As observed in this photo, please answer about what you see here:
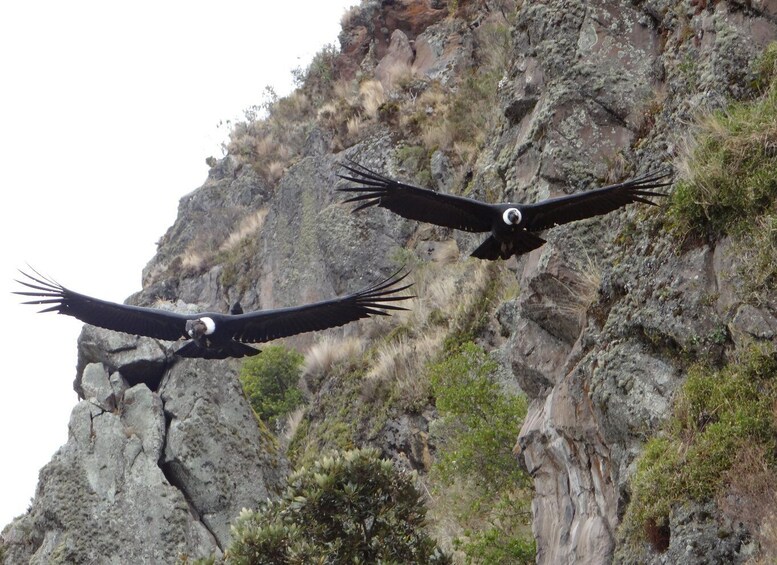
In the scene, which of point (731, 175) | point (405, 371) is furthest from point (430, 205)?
point (405, 371)

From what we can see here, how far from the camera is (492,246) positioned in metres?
9.80

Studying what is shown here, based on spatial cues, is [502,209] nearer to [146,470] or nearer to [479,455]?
[479,455]

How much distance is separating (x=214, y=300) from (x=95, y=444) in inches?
566

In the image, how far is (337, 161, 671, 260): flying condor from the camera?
9.67 m

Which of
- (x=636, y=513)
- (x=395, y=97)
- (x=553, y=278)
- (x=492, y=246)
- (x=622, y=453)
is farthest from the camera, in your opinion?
(x=395, y=97)

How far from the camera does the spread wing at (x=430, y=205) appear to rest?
991 centimetres

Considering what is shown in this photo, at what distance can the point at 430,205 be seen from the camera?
33.8ft

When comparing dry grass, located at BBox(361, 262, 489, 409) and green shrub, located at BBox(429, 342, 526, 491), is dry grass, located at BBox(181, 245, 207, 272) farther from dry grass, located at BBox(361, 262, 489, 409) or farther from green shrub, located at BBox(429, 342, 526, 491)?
green shrub, located at BBox(429, 342, 526, 491)

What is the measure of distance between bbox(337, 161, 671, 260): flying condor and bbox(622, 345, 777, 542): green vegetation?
2.31 meters

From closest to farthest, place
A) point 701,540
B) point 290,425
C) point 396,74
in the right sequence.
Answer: point 701,540, point 290,425, point 396,74

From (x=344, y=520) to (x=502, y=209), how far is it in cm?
350

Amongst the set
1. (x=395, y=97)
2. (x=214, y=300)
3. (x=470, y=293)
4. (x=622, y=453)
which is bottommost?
(x=622, y=453)

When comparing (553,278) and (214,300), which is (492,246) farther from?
(214,300)

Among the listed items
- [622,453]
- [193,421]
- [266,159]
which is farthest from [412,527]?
[266,159]
